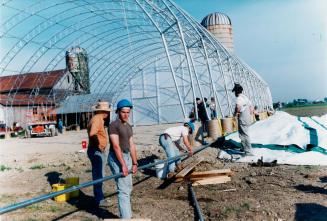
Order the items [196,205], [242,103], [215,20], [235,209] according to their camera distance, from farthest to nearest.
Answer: [215,20]
[242,103]
[196,205]
[235,209]

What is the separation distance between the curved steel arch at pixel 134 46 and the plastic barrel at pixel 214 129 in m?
1.22

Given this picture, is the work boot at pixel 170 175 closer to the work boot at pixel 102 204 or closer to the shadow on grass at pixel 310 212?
the work boot at pixel 102 204

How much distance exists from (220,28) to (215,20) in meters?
1.25

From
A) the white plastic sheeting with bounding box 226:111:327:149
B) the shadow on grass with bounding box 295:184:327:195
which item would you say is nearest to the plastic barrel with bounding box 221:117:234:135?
the white plastic sheeting with bounding box 226:111:327:149

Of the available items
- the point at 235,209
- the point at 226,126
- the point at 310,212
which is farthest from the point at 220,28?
the point at 310,212

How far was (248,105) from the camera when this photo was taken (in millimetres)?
10797

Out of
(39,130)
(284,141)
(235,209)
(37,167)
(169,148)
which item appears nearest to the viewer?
(235,209)

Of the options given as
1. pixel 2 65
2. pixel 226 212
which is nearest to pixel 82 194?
pixel 226 212

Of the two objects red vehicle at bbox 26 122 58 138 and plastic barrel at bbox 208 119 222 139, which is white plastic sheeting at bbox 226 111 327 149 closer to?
plastic barrel at bbox 208 119 222 139

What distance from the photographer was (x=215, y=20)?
158ft

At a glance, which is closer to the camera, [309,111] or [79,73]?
[79,73]

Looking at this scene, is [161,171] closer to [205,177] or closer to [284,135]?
[205,177]

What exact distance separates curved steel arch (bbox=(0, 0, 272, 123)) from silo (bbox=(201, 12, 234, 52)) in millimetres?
12267

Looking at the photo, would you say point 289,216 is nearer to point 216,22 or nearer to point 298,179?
point 298,179
